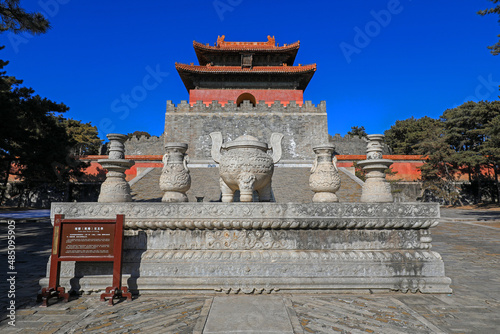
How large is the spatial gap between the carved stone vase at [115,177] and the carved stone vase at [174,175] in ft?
1.72

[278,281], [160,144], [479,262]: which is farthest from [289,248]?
[160,144]

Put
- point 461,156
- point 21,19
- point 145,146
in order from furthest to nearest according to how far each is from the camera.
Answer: point 145,146, point 461,156, point 21,19

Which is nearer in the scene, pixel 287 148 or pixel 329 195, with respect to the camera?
pixel 329 195

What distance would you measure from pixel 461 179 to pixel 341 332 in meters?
25.9

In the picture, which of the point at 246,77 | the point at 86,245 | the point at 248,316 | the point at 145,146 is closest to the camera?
the point at 248,316

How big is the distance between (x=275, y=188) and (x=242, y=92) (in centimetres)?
1406

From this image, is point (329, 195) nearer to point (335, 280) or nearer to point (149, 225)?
point (335, 280)

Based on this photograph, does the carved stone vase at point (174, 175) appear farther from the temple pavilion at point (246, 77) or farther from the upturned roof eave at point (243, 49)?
the upturned roof eave at point (243, 49)

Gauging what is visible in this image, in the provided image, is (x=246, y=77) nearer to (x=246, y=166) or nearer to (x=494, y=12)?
(x=494, y=12)

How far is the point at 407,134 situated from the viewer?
32.4 meters

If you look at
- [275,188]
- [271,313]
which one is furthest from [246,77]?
[271,313]

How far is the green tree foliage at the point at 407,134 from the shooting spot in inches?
1213

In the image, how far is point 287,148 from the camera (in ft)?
63.9

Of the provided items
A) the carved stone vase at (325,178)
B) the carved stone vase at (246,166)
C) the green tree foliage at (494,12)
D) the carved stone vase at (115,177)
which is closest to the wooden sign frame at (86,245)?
the carved stone vase at (115,177)
